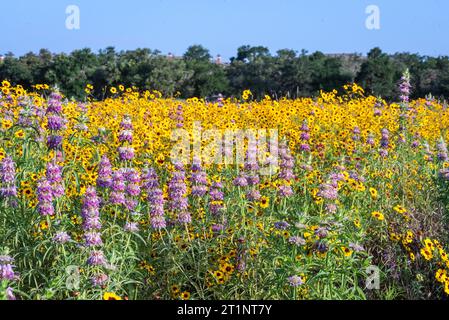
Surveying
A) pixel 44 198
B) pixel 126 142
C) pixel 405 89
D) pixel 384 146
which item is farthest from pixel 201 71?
pixel 44 198

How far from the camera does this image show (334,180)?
4195 mm

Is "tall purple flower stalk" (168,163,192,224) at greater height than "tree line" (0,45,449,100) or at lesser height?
lesser

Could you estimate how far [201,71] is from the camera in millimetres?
39250

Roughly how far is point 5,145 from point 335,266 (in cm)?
355

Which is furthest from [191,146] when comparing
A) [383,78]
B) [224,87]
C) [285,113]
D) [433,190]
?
[224,87]

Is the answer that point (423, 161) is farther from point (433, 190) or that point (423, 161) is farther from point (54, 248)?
point (54, 248)

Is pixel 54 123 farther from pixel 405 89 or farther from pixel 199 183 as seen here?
pixel 405 89

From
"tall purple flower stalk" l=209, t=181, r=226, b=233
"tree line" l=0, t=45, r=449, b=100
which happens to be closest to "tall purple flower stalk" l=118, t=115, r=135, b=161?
"tall purple flower stalk" l=209, t=181, r=226, b=233

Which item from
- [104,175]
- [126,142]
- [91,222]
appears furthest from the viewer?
[126,142]

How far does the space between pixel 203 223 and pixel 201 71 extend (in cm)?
3544

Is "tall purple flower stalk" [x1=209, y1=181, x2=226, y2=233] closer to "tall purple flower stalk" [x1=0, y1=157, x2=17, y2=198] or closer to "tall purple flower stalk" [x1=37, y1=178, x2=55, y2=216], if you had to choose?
"tall purple flower stalk" [x1=37, y1=178, x2=55, y2=216]

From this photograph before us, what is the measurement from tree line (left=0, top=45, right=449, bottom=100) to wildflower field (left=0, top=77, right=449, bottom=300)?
27132 mm

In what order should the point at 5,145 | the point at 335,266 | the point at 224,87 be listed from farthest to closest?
the point at 224,87
the point at 5,145
the point at 335,266

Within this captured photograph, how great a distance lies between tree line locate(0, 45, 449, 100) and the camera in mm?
35531
